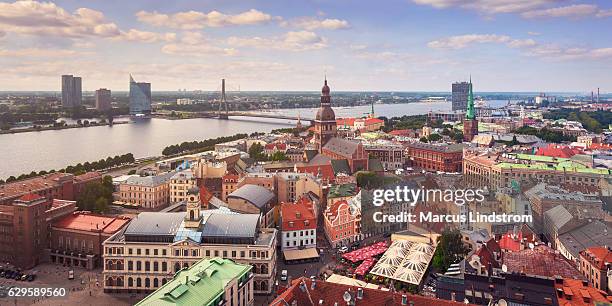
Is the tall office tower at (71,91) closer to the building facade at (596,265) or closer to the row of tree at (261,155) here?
the row of tree at (261,155)

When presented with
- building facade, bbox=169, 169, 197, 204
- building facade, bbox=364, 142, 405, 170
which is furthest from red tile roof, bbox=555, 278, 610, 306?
building facade, bbox=364, 142, 405, 170

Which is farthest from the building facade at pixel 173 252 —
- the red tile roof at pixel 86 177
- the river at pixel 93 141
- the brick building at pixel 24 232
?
the river at pixel 93 141

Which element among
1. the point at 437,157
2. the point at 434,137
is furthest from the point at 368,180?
the point at 434,137

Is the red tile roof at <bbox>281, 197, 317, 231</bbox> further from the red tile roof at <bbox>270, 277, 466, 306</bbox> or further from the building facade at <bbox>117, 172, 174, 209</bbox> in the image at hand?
the building facade at <bbox>117, 172, 174, 209</bbox>

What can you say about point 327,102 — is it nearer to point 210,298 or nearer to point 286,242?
point 286,242

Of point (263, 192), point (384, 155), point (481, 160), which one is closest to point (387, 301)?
point (263, 192)

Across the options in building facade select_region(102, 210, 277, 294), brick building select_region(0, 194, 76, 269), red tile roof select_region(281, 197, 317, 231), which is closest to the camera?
building facade select_region(102, 210, 277, 294)
